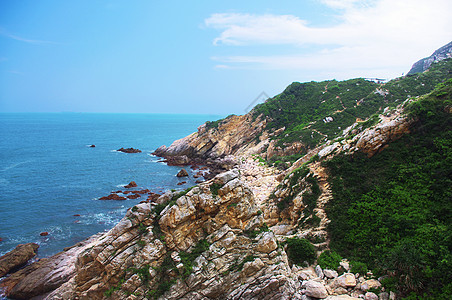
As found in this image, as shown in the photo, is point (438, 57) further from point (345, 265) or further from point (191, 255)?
point (191, 255)

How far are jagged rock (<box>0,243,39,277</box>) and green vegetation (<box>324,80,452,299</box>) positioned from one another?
85.2ft

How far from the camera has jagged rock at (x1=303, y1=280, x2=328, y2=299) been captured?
39.5 ft

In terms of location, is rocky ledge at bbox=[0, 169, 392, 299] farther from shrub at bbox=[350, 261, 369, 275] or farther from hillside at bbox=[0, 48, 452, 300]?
shrub at bbox=[350, 261, 369, 275]

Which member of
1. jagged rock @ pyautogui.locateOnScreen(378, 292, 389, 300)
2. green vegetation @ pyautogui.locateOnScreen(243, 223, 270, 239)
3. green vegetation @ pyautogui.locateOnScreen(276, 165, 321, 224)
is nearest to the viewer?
jagged rock @ pyautogui.locateOnScreen(378, 292, 389, 300)

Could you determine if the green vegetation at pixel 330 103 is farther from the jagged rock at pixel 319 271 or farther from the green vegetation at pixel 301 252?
the jagged rock at pixel 319 271

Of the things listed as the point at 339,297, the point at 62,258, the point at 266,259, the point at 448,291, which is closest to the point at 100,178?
the point at 62,258

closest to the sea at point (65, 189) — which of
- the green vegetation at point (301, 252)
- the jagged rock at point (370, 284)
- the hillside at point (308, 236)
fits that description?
the hillside at point (308, 236)

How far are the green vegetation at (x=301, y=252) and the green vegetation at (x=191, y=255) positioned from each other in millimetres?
5586

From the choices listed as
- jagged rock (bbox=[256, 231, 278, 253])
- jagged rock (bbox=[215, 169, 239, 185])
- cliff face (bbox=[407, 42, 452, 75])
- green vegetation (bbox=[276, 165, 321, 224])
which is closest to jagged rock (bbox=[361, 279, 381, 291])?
jagged rock (bbox=[256, 231, 278, 253])

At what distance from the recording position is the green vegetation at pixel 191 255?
493 inches

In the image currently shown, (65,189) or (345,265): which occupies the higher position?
(345,265)

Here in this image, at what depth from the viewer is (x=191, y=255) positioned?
1302 cm

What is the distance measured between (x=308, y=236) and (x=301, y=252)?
77.2 inches

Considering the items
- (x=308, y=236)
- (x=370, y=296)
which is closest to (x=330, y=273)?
(x=370, y=296)
